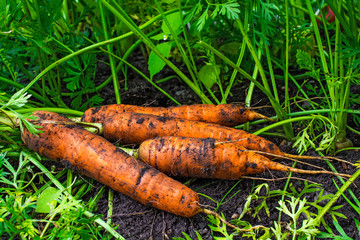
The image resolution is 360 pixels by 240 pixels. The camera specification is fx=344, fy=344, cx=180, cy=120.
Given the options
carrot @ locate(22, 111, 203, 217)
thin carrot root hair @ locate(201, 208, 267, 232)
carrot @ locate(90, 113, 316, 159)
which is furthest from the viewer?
carrot @ locate(90, 113, 316, 159)

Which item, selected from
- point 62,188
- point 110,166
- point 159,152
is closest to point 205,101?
point 159,152

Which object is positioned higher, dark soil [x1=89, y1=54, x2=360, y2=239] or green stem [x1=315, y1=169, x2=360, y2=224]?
green stem [x1=315, y1=169, x2=360, y2=224]

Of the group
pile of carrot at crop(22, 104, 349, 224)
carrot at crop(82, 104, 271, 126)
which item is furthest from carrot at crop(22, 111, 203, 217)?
carrot at crop(82, 104, 271, 126)

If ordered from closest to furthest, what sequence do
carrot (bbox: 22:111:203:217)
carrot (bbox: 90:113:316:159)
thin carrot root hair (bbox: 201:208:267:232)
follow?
thin carrot root hair (bbox: 201:208:267:232), carrot (bbox: 22:111:203:217), carrot (bbox: 90:113:316:159)

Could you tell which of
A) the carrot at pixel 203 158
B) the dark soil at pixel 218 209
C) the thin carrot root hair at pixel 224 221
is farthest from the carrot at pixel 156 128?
the thin carrot root hair at pixel 224 221

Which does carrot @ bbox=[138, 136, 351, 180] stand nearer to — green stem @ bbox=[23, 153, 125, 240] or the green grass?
the green grass

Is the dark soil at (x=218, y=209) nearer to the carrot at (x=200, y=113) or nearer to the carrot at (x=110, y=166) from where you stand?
the carrot at (x=110, y=166)

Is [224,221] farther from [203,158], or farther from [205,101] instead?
[205,101]
